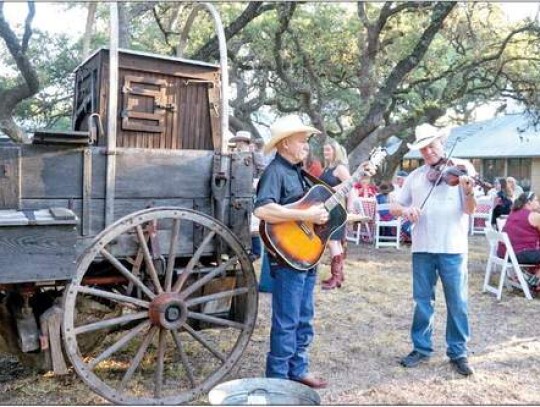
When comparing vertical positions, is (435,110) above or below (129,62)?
above

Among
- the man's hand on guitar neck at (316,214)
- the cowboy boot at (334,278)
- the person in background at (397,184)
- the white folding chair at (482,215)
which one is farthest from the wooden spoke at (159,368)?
the white folding chair at (482,215)

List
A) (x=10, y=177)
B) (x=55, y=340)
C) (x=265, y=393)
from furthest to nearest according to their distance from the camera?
(x=55, y=340) < (x=10, y=177) < (x=265, y=393)

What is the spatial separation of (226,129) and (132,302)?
1.25 meters

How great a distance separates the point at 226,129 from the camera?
389cm

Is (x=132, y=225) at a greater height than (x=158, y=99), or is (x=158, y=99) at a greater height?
(x=158, y=99)

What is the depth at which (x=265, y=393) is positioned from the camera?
2.94 meters

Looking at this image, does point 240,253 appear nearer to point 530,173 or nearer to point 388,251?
point 388,251

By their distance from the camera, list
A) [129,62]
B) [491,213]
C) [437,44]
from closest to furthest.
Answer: [129,62], [491,213], [437,44]

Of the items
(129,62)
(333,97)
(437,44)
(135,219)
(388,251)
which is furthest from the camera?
(437,44)

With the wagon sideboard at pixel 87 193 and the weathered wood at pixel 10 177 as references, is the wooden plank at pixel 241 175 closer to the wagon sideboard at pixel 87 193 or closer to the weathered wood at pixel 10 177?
the wagon sideboard at pixel 87 193

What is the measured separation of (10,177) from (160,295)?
1108 mm

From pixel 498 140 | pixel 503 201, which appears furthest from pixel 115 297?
pixel 498 140

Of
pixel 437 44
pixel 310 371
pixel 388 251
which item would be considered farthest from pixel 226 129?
pixel 437 44

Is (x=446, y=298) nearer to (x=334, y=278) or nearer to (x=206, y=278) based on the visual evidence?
(x=206, y=278)
